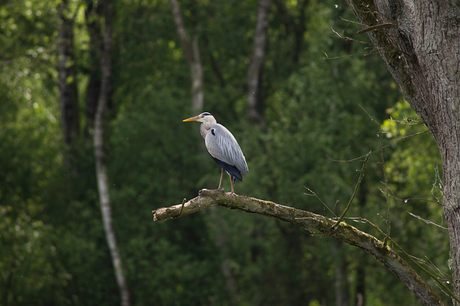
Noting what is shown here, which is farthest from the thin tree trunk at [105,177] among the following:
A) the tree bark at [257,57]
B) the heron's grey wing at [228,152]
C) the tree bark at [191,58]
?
the heron's grey wing at [228,152]

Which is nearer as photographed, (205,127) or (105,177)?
(205,127)

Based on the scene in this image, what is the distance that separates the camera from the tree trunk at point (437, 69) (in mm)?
3744

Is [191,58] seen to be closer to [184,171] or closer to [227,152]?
[184,171]

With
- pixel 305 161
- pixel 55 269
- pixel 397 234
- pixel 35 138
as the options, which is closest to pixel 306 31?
pixel 305 161

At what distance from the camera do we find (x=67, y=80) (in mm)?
16125

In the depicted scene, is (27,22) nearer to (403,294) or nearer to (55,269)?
(55,269)

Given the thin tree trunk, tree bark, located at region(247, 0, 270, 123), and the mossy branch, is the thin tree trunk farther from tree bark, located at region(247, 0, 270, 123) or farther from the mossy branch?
the mossy branch

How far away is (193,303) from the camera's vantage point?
15570 mm

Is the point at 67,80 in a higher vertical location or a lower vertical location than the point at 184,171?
higher

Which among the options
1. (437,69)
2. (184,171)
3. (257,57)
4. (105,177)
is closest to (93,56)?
(105,177)

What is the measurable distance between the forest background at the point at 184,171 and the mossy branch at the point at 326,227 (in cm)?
877

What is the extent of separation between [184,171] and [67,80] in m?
4.51

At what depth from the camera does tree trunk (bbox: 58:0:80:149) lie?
16.8 meters

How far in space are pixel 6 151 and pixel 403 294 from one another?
12.7 meters
